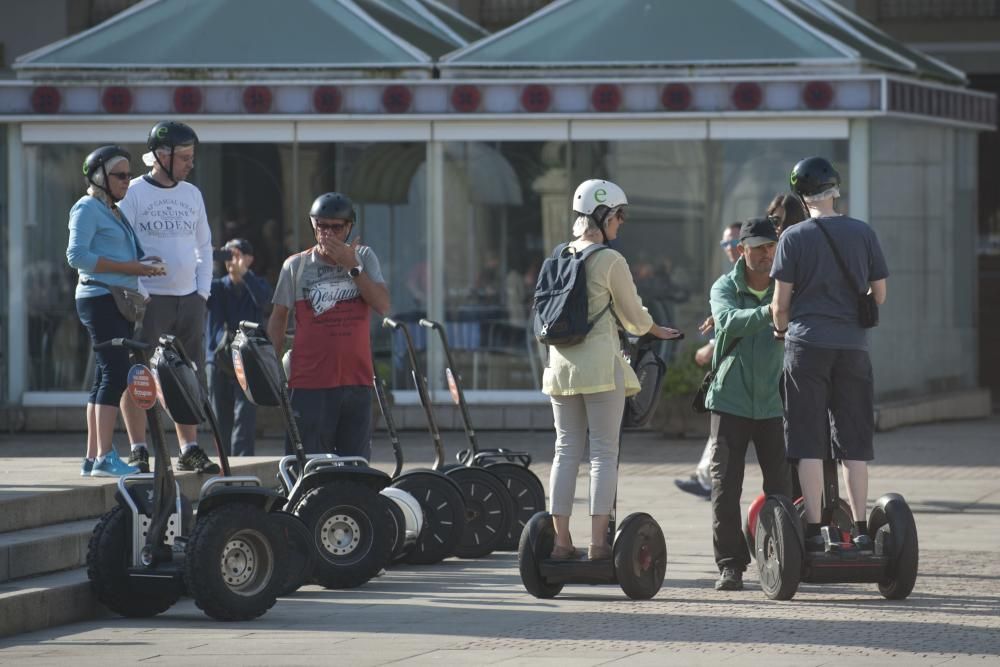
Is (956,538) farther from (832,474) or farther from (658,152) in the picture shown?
(658,152)

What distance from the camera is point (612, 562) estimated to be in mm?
8461

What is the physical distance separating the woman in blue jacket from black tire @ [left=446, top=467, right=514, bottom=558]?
163 cm

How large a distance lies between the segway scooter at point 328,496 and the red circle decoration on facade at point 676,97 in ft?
31.2

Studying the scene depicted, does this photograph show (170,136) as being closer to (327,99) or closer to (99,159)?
(99,159)

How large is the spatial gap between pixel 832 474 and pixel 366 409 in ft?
7.16

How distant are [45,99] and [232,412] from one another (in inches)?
238

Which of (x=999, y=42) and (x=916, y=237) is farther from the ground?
(x=999, y=42)

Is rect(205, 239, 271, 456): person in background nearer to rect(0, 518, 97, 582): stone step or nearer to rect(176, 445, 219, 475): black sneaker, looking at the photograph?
rect(176, 445, 219, 475): black sneaker

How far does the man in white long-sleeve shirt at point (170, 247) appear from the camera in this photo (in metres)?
10.2

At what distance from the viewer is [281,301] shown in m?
9.51

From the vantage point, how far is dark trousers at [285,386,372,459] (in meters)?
9.45

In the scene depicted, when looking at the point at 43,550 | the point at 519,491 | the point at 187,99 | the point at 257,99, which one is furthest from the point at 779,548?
the point at 187,99

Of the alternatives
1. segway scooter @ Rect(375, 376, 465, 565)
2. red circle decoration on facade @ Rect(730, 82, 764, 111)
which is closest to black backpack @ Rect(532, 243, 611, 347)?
segway scooter @ Rect(375, 376, 465, 565)

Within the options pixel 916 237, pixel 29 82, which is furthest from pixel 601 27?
pixel 29 82
